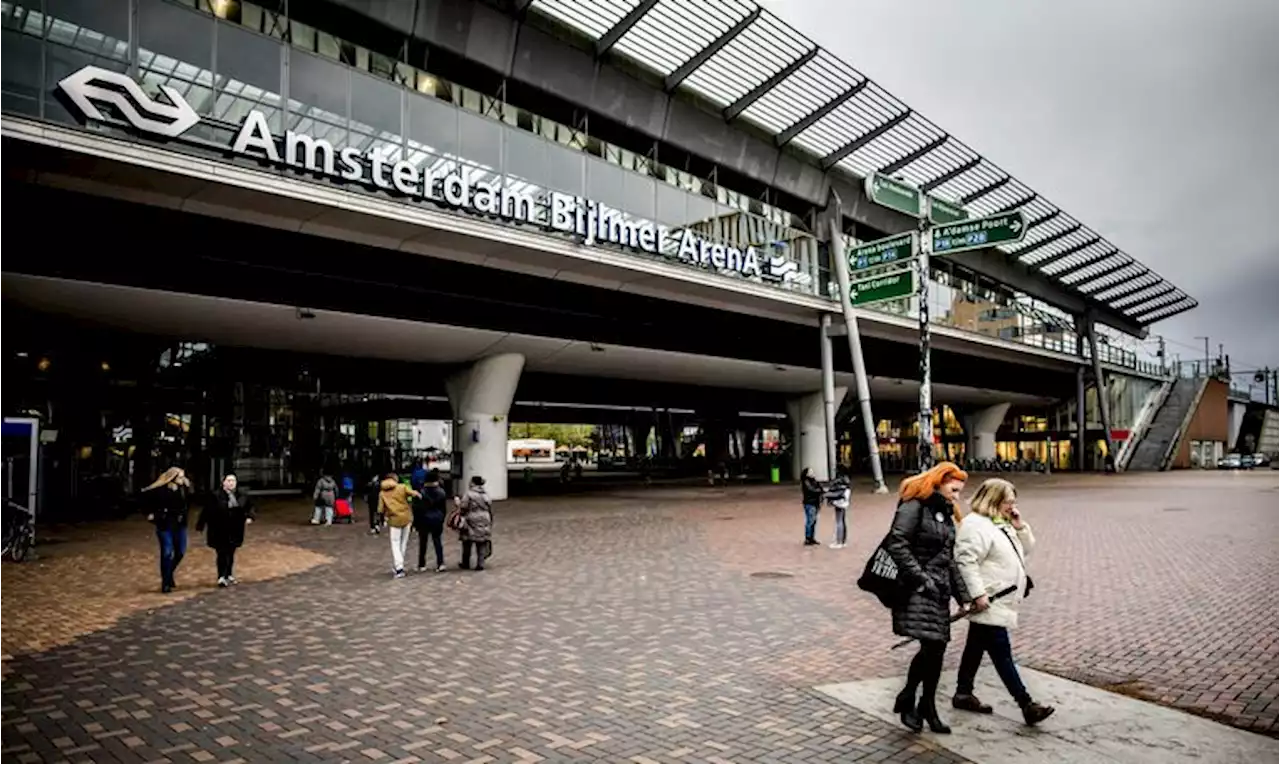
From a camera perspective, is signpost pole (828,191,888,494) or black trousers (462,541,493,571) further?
signpost pole (828,191,888,494)

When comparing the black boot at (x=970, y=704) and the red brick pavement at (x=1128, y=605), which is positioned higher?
the black boot at (x=970, y=704)

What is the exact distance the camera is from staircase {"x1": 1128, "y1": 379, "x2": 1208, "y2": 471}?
2136 inches

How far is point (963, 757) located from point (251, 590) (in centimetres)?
946

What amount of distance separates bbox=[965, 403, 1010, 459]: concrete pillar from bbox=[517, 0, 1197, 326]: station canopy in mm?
19167

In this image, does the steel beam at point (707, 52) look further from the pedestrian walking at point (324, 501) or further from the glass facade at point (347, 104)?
the pedestrian walking at point (324, 501)

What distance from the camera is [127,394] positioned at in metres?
26.8

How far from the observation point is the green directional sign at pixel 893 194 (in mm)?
12977

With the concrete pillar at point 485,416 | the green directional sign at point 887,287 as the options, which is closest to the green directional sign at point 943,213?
the green directional sign at point 887,287

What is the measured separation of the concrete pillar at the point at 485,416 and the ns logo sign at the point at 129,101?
519 inches

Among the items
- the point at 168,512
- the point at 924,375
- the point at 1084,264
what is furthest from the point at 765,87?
the point at 1084,264

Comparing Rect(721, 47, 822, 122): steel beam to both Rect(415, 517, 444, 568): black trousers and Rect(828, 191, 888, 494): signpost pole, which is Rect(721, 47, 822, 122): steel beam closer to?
Rect(828, 191, 888, 494): signpost pole

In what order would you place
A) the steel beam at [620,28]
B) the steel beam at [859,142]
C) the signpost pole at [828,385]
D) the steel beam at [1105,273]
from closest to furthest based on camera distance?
1. the steel beam at [620,28]
2. the steel beam at [859,142]
3. the signpost pole at [828,385]
4. the steel beam at [1105,273]

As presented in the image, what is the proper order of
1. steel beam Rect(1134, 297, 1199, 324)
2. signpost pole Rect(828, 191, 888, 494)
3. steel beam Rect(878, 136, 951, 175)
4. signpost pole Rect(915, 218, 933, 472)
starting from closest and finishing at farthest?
signpost pole Rect(915, 218, 933, 472) → signpost pole Rect(828, 191, 888, 494) → steel beam Rect(878, 136, 951, 175) → steel beam Rect(1134, 297, 1199, 324)

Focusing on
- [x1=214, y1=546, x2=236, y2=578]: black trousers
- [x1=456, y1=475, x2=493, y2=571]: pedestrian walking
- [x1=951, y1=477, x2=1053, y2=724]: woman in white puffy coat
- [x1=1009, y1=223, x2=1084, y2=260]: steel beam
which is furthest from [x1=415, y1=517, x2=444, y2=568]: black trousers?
[x1=1009, y1=223, x2=1084, y2=260]: steel beam
